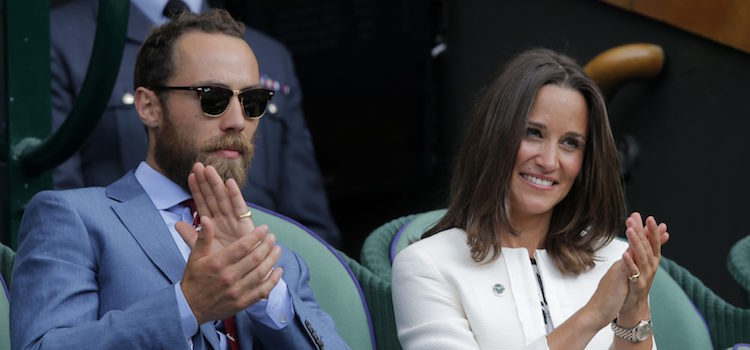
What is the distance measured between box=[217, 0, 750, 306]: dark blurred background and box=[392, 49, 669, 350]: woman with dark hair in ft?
4.27

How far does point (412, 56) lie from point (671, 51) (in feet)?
3.98

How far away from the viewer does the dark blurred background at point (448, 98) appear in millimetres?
4344

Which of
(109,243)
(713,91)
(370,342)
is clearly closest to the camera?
(109,243)

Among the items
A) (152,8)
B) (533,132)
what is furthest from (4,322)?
(152,8)

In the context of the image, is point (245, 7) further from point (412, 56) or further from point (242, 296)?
point (242, 296)

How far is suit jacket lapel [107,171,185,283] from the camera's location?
99.9 inches

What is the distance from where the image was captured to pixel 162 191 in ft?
8.73

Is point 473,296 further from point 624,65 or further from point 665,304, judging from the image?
point 624,65

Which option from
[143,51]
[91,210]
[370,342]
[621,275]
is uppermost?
[143,51]

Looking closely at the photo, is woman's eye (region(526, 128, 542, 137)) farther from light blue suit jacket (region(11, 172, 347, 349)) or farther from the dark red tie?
the dark red tie

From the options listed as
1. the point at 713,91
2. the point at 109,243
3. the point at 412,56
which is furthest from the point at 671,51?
the point at 109,243

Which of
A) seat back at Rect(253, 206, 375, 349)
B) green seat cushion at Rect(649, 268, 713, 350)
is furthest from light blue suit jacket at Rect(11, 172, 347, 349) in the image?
green seat cushion at Rect(649, 268, 713, 350)

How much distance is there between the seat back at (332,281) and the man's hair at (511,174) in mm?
236

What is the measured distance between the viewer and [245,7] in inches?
201
